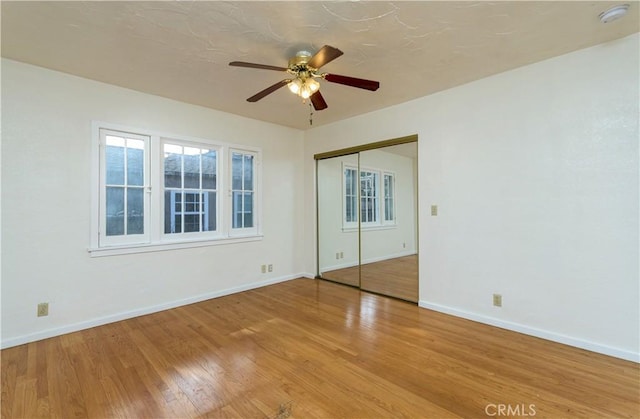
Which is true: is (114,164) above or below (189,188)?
above

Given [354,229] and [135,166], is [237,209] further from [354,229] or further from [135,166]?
[354,229]

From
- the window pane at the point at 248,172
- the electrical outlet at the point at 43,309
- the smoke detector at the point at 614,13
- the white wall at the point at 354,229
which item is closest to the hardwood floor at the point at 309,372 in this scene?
the electrical outlet at the point at 43,309

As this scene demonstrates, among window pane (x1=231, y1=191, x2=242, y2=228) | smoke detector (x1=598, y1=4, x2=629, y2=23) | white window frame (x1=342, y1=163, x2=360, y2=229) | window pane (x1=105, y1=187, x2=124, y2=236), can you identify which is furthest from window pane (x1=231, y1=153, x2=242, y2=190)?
smoke detector (x1=598, y1=4, x2=629, y2=23)

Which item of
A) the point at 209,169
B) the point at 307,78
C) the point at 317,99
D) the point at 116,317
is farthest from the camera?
the point at 209,169

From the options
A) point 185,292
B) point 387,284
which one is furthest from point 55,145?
point 387,284

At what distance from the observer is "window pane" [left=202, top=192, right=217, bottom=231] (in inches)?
156

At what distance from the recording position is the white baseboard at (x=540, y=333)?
233 cm

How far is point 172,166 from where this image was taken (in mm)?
3631

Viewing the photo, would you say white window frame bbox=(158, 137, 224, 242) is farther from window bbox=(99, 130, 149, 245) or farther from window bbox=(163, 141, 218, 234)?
window bbox=(99, 130, 149, 245)

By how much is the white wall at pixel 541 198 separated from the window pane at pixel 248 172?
2.41 meters

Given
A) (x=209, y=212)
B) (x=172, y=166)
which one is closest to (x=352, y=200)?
(x=209, y=212)

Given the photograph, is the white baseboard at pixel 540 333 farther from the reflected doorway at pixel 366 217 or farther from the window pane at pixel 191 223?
the window pane at pixel 191 223

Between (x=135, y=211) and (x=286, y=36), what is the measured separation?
8.36 feet

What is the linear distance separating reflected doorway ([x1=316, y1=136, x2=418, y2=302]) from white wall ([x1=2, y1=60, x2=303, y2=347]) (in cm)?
196
